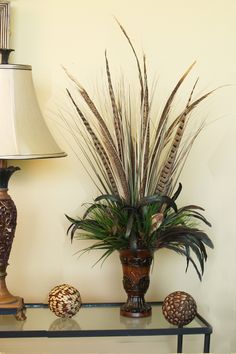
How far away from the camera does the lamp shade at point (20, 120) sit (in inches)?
77.2

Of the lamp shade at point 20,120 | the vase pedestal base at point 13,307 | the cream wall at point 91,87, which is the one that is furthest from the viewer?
the cream wall at point 91,87

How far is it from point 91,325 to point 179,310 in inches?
11.2

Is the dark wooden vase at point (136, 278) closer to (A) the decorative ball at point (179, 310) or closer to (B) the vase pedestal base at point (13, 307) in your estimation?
(A) the decorative ball at point (179, 310)

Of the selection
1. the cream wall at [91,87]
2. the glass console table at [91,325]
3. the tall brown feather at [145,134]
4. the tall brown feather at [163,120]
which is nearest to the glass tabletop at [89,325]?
the glass console table at [91,325]

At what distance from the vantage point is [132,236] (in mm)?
2107

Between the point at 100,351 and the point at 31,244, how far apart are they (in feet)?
1.54

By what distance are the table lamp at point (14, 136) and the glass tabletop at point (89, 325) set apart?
0.05 meters

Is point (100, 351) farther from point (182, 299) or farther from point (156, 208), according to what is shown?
point (156, 208)

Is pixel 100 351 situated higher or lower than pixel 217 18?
lower

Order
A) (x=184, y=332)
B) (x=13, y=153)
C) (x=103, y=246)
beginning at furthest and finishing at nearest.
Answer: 1. (x=103, y=246)
2. (x=184, y=332)
3. (x=13, y=153)

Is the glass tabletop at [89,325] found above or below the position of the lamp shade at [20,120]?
below

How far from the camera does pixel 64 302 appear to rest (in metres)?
2.08

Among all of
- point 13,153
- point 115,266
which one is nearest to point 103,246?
point 115,266

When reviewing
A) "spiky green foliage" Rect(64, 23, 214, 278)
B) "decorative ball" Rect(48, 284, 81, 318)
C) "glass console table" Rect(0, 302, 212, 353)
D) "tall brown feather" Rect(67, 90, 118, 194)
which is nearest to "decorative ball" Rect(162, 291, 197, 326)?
"glass console table" Rect(0, 302, 212, 353)
